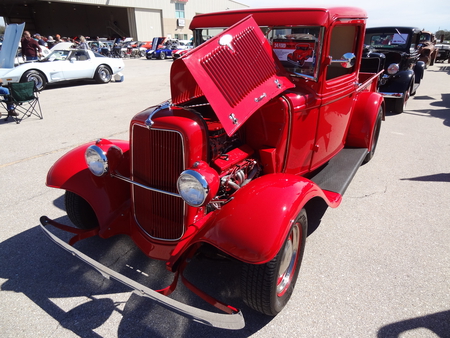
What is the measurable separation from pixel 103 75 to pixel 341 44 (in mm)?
10906

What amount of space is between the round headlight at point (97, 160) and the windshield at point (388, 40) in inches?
349

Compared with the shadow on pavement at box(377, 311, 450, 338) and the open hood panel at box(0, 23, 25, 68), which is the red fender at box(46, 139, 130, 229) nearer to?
the shadow on pavement at box(377, 311, 450, 338)

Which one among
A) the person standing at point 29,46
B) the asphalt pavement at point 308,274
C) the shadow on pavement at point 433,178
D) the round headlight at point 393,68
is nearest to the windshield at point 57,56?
the person standing at point 29,46

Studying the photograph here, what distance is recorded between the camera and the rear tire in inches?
109

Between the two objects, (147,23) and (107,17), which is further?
(107,17)

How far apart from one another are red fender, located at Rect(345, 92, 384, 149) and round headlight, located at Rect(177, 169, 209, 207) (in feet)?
9.72

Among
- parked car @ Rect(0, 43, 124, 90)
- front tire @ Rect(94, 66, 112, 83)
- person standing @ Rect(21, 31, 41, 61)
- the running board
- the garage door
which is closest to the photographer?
the running board

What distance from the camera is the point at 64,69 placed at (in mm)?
10938

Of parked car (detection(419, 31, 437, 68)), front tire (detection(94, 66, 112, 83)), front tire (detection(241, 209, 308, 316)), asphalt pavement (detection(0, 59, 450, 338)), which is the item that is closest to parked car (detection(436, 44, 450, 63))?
parked car (detection(419, 31, 437, 68))

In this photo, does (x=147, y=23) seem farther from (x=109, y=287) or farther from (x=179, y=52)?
(x=109, y=287)

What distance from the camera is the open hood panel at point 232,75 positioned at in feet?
7.08

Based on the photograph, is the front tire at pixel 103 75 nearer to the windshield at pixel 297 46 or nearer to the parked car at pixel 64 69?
the parked car at pixel 64 69

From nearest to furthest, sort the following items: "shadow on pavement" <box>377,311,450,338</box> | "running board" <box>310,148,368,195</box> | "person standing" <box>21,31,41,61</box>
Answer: "shadow on pavement" <box>377,311,450,338</box> → "running board" <box>310,148,368,195</box> → "person standing" <box>21,31,41,61</box>

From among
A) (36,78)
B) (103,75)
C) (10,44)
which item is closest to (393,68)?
(103,75)
